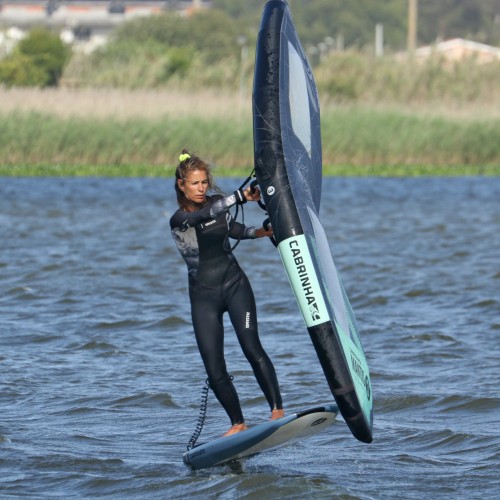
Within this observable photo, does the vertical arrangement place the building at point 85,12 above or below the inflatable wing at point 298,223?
above

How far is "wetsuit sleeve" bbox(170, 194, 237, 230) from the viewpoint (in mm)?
6453

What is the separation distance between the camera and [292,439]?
666 centimetres

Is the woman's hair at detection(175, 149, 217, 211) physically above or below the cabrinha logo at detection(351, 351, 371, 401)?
above

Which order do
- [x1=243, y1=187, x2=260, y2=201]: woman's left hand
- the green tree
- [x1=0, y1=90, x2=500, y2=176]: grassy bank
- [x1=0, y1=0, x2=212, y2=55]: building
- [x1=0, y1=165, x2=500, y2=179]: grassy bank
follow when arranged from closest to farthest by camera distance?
[x1=243, y1=187, x2=260, y2=201]: woman's left hand, [x1=0, y1=90, x2=500, y2=176]: grassy bank, [x1=0, y1=165, x2=500, y2=179]: grassy bank, the green tree, [x1=0, y1=0, x2=212, y2=55]: building

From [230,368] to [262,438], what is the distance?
3253 mm

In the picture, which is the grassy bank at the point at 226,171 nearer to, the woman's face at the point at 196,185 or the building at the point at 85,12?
the woman's face at the point at 196,185

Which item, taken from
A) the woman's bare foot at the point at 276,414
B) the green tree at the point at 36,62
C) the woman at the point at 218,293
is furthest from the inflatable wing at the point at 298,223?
the green tree at the point at 36,62

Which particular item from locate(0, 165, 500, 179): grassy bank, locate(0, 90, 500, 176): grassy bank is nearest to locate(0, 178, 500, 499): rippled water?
locate(0, 90, 500, 176): grassy bank

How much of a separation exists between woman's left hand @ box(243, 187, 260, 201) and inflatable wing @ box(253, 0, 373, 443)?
0.13 ft

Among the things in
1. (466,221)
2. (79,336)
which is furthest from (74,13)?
(79,336)

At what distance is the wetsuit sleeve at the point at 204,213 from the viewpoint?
21.2ft

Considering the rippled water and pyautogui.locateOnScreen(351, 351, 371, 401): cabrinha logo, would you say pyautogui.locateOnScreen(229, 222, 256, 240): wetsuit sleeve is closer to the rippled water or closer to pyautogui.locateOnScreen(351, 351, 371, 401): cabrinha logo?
pyautogui.locateOnScreen(351, 351, 371, 401): cabrinha logo

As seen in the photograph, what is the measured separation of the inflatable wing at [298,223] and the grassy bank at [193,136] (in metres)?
21.9

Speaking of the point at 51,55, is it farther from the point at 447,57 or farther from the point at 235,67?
the point at 447,57
